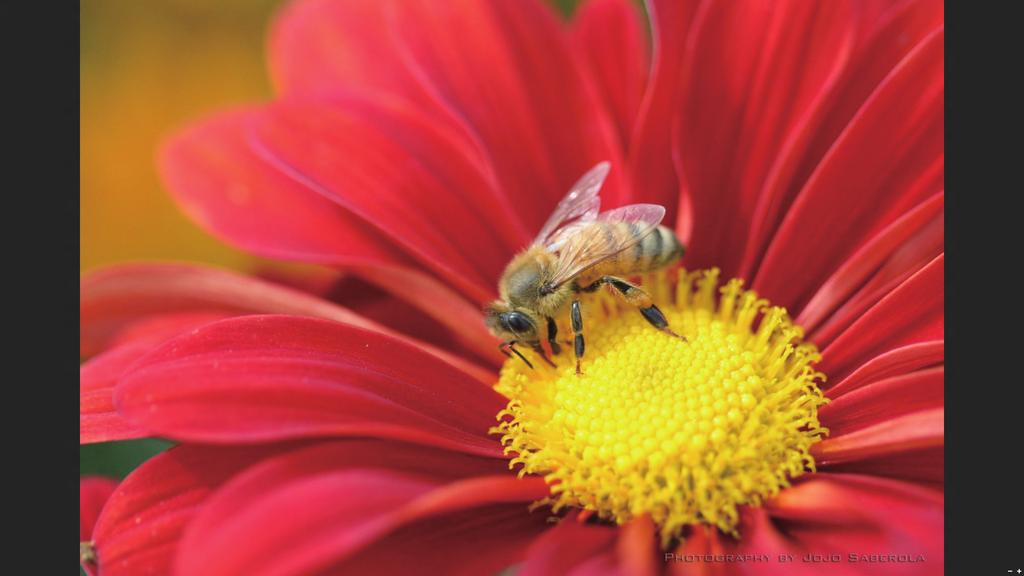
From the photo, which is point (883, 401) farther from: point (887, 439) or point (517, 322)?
point (517, 322)

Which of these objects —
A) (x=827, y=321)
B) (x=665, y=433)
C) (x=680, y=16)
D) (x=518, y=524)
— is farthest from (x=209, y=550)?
(x=680, y=16)

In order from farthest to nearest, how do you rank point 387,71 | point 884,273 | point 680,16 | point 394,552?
point 387,71 → point 680,16 → point 884,273 → point 394,552

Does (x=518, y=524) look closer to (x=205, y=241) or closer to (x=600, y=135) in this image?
(x=600, y=135)

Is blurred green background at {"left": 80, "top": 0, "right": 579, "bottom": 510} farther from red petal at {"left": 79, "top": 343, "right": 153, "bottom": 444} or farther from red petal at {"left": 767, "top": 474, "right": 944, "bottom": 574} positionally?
red petal at {"left": 767, "top": 474, "right": 944, "bottom": 574}

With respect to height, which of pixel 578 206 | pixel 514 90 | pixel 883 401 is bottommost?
pixel 883 401

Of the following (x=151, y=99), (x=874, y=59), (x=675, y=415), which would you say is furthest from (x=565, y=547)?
(x=151, y=99)

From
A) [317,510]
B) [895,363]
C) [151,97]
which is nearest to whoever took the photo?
[317,510]
